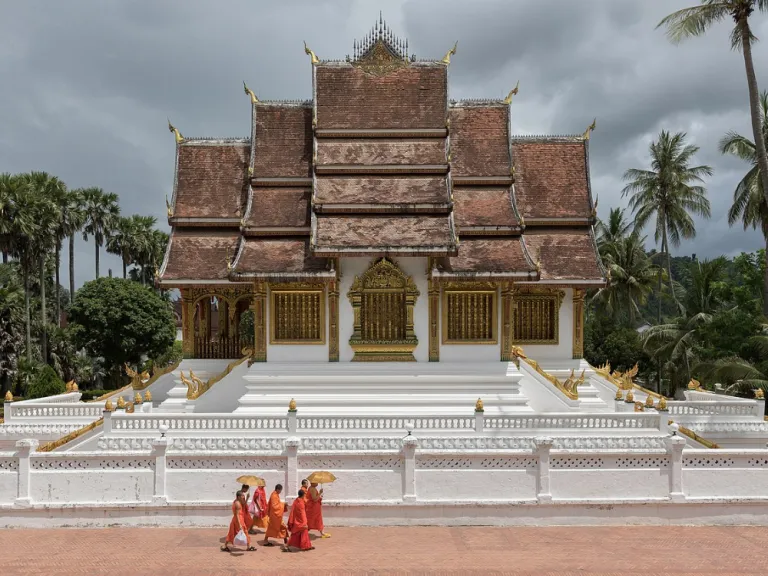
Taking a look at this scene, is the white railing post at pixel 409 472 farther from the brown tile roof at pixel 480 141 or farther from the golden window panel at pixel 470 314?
the brown tile roof at pixel 480 141

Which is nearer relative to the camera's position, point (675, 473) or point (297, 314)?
point (675, 473)

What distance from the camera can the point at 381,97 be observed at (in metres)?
20.0

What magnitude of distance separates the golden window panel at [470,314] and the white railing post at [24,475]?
10241mm

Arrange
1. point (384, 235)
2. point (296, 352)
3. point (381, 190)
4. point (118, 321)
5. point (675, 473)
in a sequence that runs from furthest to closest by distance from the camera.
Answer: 1. point (118, 321)
2. point (381, 190)
3. point (296, 352)
4. point (384, 235)
5. point (675, 473)

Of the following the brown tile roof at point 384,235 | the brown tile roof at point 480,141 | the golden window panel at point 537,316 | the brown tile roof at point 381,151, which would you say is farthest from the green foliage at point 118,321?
the golden window panel at point 537,316

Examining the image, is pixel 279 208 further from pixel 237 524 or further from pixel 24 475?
pixel 237 524

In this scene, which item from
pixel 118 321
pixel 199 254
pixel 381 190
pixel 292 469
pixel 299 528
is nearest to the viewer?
pixel 299 528

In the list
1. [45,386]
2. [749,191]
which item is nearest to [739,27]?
[749,191]

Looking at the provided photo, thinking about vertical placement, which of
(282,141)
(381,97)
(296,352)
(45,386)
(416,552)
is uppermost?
(381,97)

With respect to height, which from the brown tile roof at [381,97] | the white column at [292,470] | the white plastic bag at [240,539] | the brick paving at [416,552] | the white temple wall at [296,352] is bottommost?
the brick paving at [416,552]

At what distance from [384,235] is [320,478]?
26.1ft

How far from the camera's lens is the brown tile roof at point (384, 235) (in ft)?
55.4

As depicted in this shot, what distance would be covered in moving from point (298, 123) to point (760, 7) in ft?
50.3

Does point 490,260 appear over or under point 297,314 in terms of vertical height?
over
